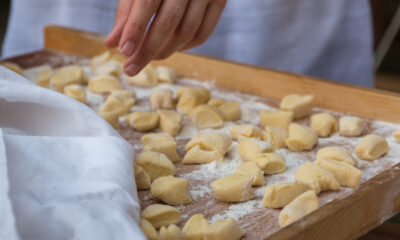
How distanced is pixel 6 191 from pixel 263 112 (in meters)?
0.60

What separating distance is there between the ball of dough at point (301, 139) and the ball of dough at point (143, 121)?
267 millimetres

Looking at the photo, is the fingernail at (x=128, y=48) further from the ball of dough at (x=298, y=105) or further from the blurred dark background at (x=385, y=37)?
the blurred dark background at (x=385, y=37)

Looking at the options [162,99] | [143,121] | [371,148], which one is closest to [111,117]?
[143,121]

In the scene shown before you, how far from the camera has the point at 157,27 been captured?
962mm

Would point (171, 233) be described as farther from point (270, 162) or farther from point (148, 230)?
point (270, 162)

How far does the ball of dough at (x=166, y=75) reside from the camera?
4.28 feet

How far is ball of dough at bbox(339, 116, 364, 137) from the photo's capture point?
1.02 m

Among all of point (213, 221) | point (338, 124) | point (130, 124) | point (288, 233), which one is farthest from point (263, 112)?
point (288, 233)

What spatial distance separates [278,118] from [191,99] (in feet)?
0.66

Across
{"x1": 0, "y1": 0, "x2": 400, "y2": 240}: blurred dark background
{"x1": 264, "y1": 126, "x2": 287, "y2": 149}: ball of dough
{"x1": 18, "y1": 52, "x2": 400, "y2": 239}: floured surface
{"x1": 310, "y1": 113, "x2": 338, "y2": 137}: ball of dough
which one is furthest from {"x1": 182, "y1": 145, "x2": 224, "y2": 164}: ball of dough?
{"x1": 0, "y1": 0, "x2": 400, "y2": 240}: blurred dark background

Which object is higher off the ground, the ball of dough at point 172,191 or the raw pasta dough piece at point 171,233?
the raw pasta dough piece at point 171,233

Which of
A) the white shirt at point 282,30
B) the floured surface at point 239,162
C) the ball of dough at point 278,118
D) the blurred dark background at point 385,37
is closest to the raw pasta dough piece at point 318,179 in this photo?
the floured surface at point 239,162

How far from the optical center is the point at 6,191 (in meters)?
0.62

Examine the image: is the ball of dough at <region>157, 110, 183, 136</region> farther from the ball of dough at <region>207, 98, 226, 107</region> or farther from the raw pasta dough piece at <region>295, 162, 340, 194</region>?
the raw pasta dough piece at <region>295, 162, 340, 194</region>
